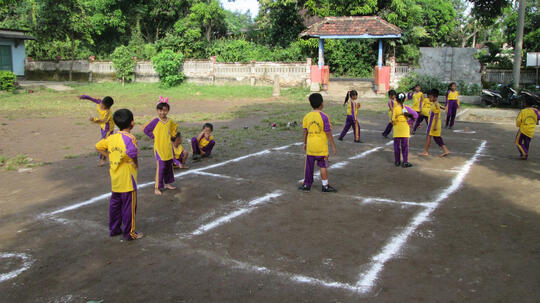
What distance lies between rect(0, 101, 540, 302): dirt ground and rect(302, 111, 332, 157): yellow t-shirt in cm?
67

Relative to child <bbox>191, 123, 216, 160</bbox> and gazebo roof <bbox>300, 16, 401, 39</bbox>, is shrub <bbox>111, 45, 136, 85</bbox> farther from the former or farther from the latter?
child <bbox>191, 123, 216, 160</bbox>

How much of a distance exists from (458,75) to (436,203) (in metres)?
19.1

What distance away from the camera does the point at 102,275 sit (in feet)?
13.5

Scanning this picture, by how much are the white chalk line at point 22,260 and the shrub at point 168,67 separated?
2540 cm

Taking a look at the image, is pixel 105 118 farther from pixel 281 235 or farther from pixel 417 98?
pixel 417 98

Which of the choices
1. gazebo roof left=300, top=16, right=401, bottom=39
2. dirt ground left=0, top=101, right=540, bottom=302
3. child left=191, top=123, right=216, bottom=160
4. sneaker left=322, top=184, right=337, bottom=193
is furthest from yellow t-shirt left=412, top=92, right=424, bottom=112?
gazebo roof left=300, top=16, right=401, bottom=39

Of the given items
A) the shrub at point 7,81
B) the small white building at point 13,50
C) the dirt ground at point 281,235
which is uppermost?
the small white building at point 13,50

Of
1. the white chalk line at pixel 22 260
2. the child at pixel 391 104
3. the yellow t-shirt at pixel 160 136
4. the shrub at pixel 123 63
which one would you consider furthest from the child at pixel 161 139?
the shrub at pixel 123 63

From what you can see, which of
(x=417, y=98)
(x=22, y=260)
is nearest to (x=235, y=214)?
(x=22, y=260)

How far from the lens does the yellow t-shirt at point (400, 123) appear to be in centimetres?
844

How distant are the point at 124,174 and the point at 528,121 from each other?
8046 millimetres

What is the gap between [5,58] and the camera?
32.0 m

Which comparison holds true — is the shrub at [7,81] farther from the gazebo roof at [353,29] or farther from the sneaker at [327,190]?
the sneaker at [327,190]

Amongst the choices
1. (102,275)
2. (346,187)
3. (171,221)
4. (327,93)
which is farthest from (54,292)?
(327,93)
